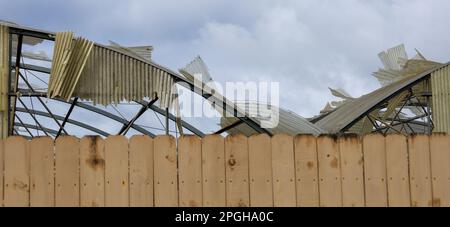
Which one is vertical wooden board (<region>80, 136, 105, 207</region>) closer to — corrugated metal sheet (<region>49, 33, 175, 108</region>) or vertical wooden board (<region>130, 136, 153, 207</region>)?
vertical wooden board (<region>130, 136, 153, 207</region>)

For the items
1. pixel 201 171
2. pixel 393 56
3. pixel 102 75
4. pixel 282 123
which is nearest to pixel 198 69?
pixel 282 123

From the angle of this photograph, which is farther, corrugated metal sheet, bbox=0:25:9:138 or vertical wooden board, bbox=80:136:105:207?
corrugated metal sheet, bbox=0:25:9:138

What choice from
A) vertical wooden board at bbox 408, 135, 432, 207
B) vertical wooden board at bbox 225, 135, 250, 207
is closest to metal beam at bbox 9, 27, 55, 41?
vertical wooden board at bbox 225, 135, 250, 207

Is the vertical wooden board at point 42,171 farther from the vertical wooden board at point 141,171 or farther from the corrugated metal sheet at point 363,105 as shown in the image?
the corrugated metal sheet at point 363,105

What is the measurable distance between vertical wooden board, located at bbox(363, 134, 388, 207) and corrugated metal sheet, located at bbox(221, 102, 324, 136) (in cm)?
746

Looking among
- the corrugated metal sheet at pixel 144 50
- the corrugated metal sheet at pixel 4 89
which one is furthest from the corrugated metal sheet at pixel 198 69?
the corrugated metal sheet at pixel 4 89

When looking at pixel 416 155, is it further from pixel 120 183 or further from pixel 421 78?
pixel 421 78

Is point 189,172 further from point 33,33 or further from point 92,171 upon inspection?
point 33,33

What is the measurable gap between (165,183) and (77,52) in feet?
21.9

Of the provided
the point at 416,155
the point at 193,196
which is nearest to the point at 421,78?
the point at 416,155

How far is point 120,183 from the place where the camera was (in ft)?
20.6

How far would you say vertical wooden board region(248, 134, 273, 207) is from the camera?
631 centimetres

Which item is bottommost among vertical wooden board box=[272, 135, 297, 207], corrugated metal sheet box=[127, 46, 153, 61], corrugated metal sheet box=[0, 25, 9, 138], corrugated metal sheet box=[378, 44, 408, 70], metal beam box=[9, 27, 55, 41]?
vertical wooden board box=[272, 135, 297, 207]

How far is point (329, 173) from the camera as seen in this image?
6.39m
